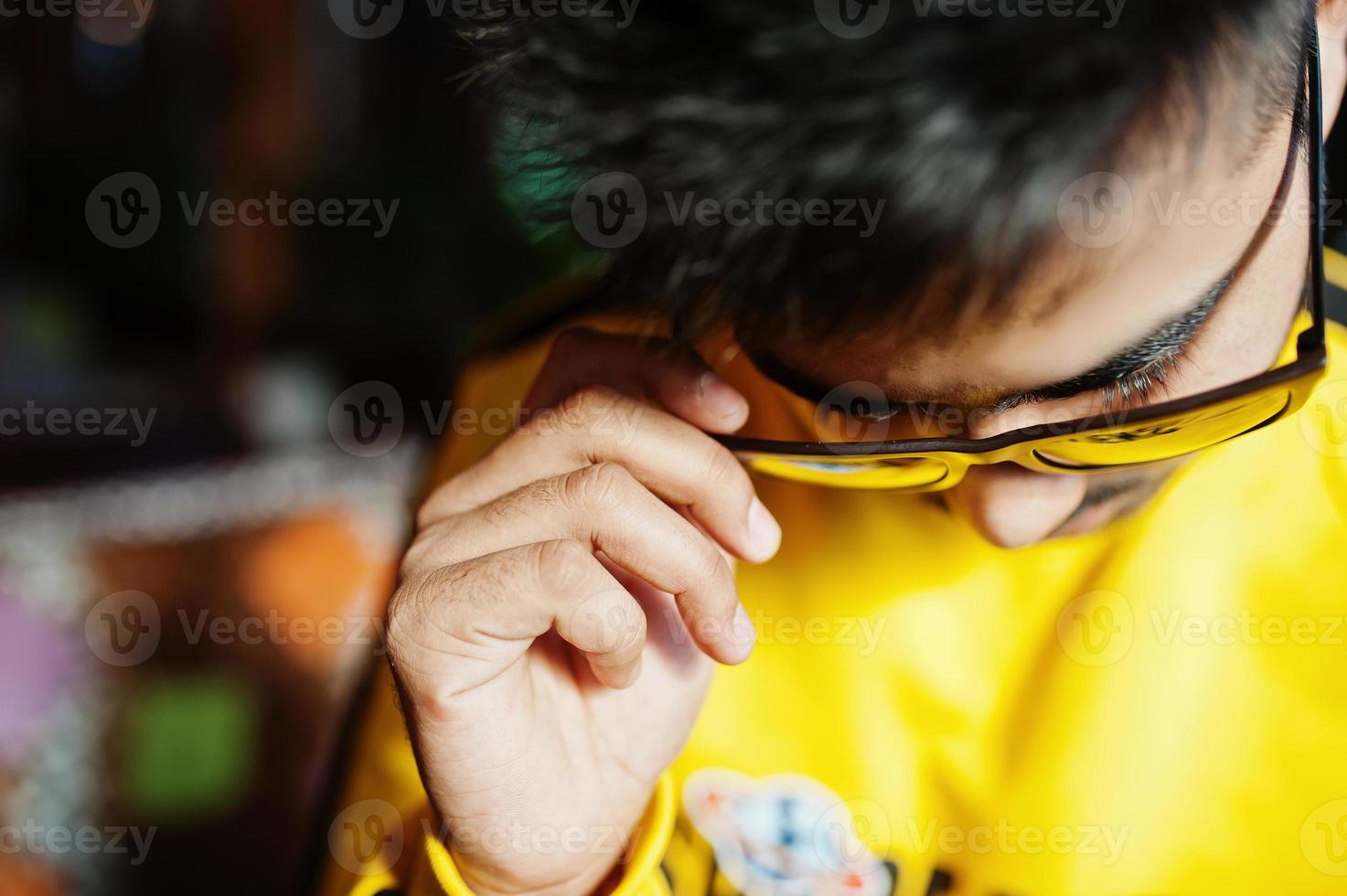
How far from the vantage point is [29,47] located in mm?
3549

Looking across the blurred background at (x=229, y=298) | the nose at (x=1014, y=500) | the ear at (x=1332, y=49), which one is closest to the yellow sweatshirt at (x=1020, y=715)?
the nose at (x=1014, y=500)

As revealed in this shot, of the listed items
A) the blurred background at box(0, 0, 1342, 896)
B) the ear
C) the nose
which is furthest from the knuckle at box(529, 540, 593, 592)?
the blurred background at box(0, 0, 1342, 896)

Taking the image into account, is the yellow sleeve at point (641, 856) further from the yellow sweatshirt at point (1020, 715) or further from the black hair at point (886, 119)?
the black hair at point (886, 119)

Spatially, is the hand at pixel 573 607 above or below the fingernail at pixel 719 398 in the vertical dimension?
below

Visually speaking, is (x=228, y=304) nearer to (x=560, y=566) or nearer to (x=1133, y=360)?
(x=560, y=566)

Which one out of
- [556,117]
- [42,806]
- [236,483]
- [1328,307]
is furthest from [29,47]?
[1328,307]

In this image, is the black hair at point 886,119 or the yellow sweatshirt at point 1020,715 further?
the yellow sweatshirt at point 1020,715

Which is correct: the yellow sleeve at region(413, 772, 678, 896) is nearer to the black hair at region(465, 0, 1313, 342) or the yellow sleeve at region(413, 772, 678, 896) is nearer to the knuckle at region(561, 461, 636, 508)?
the knuckle at region(561, 461, 636, 508)

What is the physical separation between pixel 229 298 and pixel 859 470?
3.33 metres

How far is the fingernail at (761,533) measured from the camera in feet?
2.81

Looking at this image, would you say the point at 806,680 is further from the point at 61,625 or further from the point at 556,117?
the point at 61,625

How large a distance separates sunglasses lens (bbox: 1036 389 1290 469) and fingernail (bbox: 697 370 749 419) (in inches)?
9.6

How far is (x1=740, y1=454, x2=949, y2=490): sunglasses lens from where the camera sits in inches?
31.8

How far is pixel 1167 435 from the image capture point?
2.40 ft
